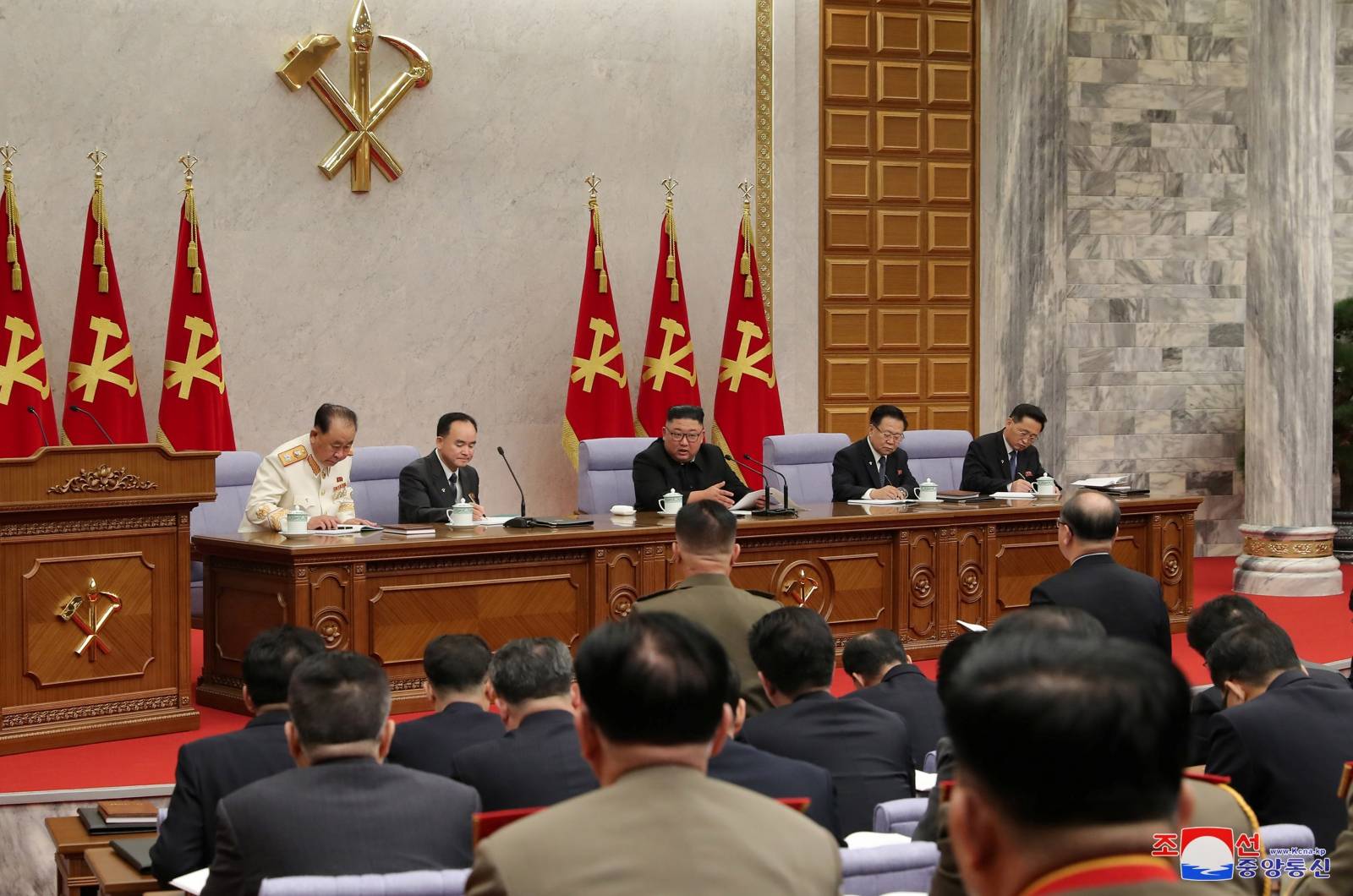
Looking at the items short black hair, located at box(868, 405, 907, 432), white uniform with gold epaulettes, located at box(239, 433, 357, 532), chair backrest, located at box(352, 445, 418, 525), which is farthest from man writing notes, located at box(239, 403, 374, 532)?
short black hair, located at box(868, 405, 907, 432)

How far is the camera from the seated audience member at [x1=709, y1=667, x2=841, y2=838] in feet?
8.44

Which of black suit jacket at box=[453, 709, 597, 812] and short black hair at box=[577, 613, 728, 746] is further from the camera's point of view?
black suit jacket at box=[453, 709, 597, 812]

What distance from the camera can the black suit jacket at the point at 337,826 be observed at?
2.27 meters

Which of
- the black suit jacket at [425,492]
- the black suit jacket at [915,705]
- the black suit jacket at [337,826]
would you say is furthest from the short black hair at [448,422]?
the black suit jacket at [337,826]

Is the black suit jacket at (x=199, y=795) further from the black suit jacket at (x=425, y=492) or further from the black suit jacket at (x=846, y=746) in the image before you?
the black suit jacket at (x=425, y=492)

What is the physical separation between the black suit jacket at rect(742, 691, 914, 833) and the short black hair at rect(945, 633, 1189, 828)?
2114 mm

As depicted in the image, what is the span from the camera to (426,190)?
8.47 meters

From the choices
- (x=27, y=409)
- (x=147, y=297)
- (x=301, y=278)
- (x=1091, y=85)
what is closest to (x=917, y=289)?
(x=1091, y=85)

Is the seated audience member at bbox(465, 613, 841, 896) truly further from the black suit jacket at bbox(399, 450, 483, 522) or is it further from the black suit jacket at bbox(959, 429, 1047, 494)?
the black suit jacket at bbox(959, 429, 1047, 494)

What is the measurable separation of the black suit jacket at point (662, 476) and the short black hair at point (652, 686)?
5.25 m

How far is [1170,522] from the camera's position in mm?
7520

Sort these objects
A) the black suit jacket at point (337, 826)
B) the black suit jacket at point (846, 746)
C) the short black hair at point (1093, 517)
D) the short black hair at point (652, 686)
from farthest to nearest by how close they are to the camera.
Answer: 1. the short black hair at point (1093, 517)
2. the black suit jacket at point (846, 746)
3. the black suit jacket at point (337, 826)
4. the short black hair at point (652, 686)

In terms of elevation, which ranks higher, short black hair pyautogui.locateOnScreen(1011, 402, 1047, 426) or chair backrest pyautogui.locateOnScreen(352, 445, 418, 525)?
short black hair pyautogui.locateOnScreen(1011, 402, 1047, 426)

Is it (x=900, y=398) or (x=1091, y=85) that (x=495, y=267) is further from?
(x=1091, y=85)
